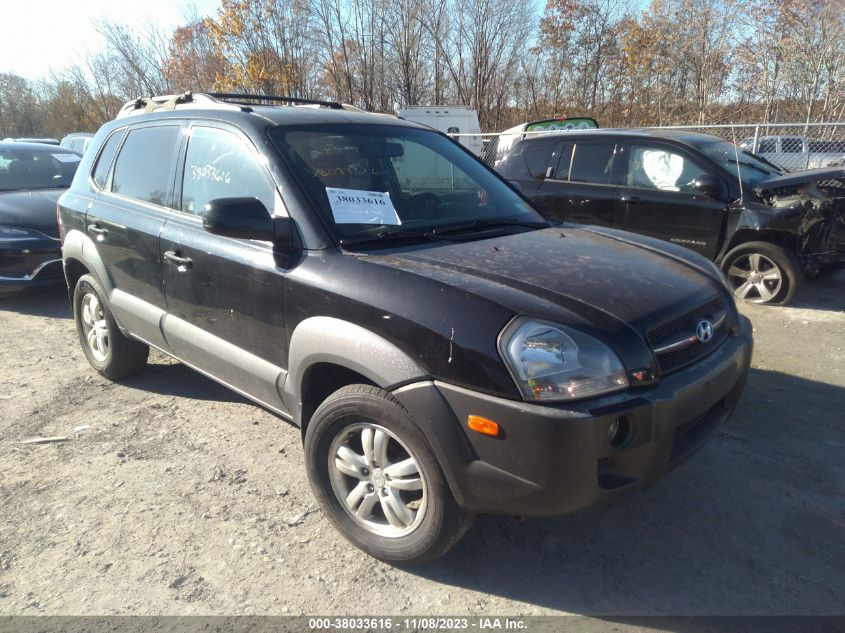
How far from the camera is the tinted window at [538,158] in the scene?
7223mm

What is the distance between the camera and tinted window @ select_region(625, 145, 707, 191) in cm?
634

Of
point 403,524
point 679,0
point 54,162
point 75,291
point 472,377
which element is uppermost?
point 679,0

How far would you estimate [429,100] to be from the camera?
2125 cm

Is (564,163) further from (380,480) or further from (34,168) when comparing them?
(34,168)

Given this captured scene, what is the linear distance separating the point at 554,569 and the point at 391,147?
2.29m

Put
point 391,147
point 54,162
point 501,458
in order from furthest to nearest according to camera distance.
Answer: point 54,162 < point 391,147 < point 501,458

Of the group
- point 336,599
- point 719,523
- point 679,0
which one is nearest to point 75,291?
point 336,599

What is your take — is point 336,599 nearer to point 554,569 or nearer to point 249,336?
point 554,569

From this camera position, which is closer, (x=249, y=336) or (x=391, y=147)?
(x=249, y=336)

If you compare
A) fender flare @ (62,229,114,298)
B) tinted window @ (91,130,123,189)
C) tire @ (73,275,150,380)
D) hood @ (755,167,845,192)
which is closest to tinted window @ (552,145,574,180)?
hood @ (755,167,845,192)

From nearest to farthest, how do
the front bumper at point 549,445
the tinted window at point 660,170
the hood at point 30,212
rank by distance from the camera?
the front bumper at point 549,445 < the tinted window at point 660,170 < the hood at point 30,212

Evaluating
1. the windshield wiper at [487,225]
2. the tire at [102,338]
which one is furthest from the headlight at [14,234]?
the windshield wiper at [487,225]

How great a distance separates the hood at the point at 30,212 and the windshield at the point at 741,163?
7.19 metres

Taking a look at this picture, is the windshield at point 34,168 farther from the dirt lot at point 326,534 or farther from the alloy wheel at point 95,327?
the dirt lot at point 326,534
